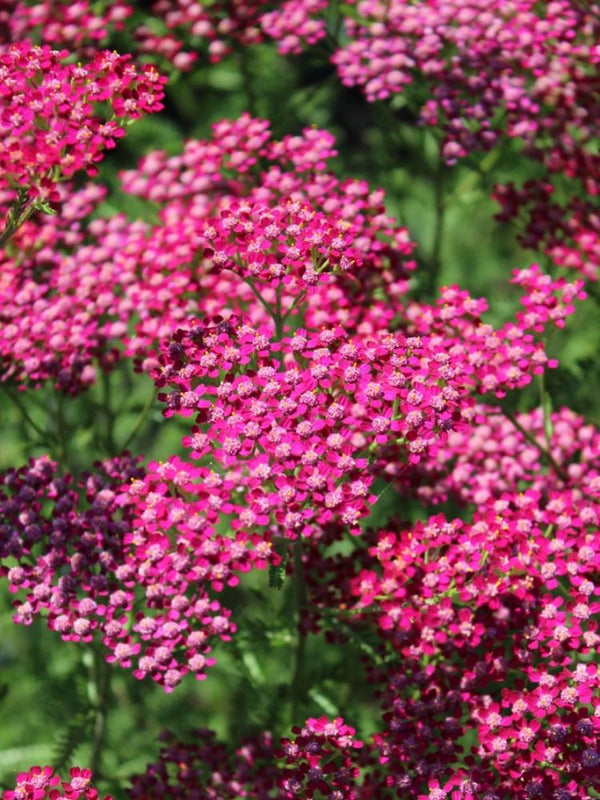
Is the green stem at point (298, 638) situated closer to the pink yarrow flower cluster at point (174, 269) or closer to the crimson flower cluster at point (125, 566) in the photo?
the crimson flower cluster at point (125, 566)

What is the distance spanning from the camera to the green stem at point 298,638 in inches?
140

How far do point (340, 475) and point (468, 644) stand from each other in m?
0.72

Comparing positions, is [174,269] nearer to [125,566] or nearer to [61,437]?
[61,437]

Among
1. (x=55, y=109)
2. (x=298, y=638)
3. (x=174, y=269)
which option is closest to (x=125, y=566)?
(x=298, y=638)

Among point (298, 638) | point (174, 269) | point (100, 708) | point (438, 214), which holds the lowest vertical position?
point (100, 708)

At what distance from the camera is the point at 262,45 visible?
5.62 m

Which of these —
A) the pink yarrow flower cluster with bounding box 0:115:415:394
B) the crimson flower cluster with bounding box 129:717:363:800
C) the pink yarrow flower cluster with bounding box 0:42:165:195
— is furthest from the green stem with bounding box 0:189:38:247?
the crimson flower cluster with bounding box 129:717:363:800

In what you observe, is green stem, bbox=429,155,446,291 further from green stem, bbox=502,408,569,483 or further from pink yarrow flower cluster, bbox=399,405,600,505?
green stem, bbox=502,408,569,483

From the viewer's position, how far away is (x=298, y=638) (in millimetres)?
3789

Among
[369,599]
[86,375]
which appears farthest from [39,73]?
[369,599]

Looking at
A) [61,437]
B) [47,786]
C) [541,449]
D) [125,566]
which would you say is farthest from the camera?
[61,437]

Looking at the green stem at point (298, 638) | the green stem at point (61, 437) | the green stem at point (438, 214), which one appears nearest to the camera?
the green stem at point (298, 638)

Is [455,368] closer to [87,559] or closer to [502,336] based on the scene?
[502,336]

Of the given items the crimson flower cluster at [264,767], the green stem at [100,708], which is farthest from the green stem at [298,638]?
the green stem at [100,708]
